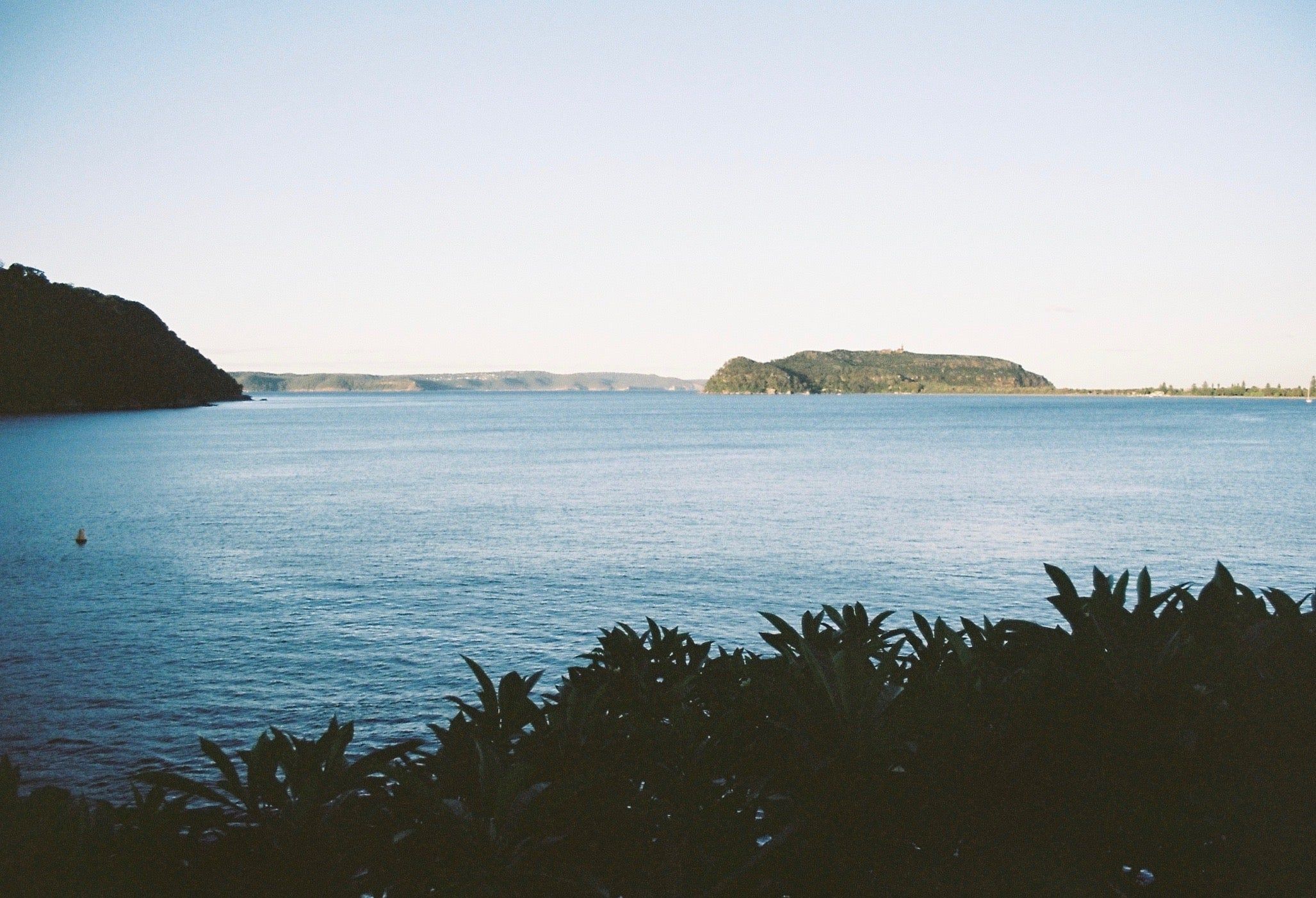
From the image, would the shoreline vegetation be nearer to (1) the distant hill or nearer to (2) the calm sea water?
(2) the calm sea water

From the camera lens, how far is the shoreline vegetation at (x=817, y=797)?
9.96 feet

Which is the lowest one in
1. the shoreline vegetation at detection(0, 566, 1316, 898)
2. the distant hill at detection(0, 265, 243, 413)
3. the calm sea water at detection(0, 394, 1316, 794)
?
the calm sea water at detection(0, 394, 1316, 794)

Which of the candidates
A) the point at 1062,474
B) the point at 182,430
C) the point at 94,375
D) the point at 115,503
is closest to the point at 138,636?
the point at 115,503

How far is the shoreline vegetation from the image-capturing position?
9.96ft

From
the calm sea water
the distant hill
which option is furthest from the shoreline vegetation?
the distant hill

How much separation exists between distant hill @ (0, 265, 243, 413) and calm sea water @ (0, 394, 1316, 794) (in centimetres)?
6967

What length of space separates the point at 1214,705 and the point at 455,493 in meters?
56.7

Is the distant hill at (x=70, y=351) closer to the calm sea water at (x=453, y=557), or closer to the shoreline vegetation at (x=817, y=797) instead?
the calm sea water at (x=453, y=557)

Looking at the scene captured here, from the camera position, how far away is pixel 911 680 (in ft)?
14.2

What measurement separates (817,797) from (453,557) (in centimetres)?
3304

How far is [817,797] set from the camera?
345 centimetres

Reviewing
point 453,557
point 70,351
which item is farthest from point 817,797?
point 70,351

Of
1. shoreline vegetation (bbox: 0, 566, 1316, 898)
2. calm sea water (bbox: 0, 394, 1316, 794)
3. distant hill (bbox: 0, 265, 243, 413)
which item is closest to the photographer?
shoreline vegetation (bbox: 0, 566, 1316, 898)

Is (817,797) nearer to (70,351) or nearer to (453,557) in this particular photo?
(453,557)
